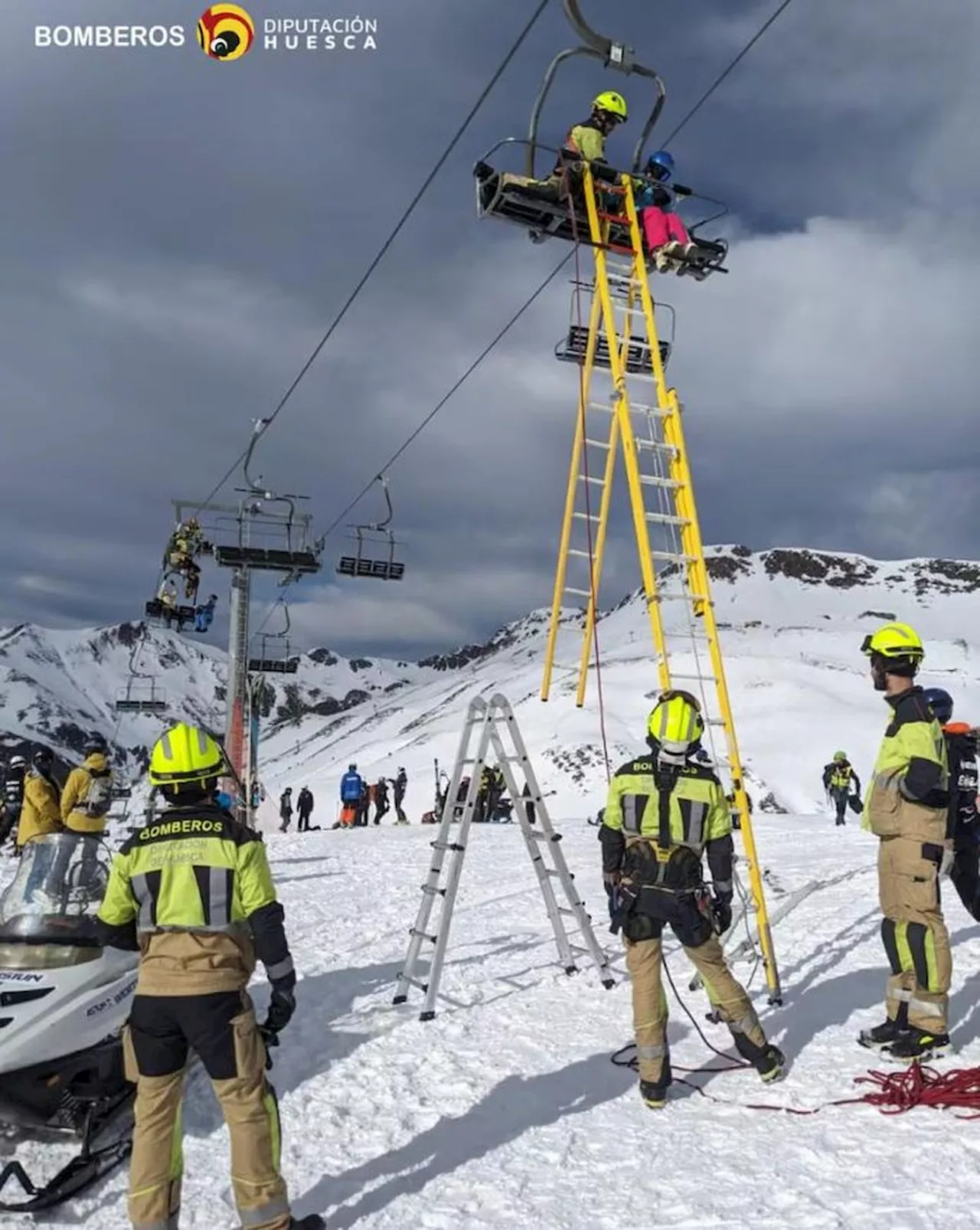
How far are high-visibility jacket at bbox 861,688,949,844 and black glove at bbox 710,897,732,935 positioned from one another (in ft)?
3.90

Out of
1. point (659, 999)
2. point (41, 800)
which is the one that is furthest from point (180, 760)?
point (41, 800)

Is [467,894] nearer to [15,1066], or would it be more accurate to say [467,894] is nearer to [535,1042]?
[535,1042]

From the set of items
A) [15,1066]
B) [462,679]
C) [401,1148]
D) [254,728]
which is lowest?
[401,1148]

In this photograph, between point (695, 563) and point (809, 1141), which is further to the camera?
point (695, 563)

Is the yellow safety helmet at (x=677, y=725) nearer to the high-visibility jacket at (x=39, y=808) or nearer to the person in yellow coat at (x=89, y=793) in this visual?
the person in yellow coat at (x=89, y=793)

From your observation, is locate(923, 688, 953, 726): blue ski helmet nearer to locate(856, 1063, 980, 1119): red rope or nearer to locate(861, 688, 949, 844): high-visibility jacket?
locate(861, 688, 949, 844): high-visibility jacket

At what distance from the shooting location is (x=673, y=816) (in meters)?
5.92

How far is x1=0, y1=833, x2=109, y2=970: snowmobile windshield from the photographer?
5414mm

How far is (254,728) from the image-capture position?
2784 centimetres

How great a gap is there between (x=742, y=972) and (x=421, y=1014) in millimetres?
3166

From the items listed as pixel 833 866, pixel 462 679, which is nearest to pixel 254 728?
pixel 833 866

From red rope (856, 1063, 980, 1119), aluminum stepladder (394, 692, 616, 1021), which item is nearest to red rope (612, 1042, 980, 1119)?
red rope (856, 1063, 980, 1119)

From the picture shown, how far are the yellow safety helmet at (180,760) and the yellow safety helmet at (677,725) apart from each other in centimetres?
281

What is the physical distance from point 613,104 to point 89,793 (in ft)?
32.9
